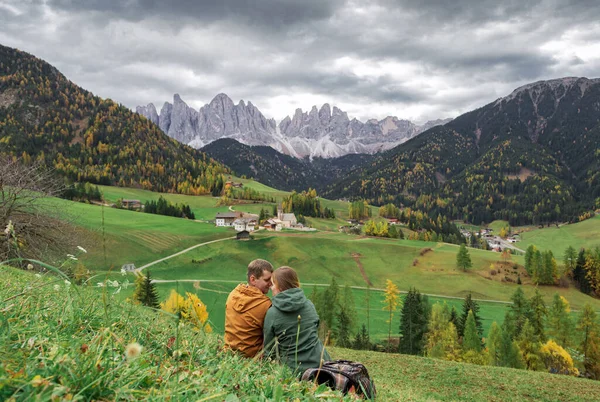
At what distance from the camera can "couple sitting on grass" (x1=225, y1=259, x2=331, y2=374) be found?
550cm

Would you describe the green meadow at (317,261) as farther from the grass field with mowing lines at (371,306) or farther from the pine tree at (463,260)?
the pine tree at (463,260)

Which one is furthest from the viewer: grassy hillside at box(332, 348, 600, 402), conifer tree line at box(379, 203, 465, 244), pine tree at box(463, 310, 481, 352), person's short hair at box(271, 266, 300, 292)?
conifer tree line at box(379, 203, 465, 244)

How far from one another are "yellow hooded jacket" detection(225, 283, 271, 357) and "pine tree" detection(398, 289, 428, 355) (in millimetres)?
44035

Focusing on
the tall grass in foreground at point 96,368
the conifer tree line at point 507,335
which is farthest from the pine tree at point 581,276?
the tall grass in foreground at point 96,368

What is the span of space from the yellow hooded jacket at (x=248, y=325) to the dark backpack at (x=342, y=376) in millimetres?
1266

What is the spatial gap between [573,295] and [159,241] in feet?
311

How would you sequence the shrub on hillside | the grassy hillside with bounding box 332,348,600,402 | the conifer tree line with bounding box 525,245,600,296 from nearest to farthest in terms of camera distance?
1. the grassy hillside with bounding box 332,348,600,402
2. the shrub on hillside
3. the conifer tree line with bounding box 525,245,600,296

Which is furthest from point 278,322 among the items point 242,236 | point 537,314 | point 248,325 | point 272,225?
point 272,225

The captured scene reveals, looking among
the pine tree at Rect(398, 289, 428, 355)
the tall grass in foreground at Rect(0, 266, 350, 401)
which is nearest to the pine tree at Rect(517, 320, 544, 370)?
the pine tree at Rect(398, 289, 428, 355)

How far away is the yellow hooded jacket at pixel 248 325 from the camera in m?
5.83

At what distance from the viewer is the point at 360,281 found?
81438mm

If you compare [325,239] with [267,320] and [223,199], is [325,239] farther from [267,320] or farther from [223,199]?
[267,320]

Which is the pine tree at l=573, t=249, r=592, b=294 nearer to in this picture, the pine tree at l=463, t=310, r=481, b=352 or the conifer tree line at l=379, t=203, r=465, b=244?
the conifer tree line at l=379, t=203, r=465, b=244

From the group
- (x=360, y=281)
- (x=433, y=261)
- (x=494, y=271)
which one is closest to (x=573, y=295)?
(x=494, y=271)
